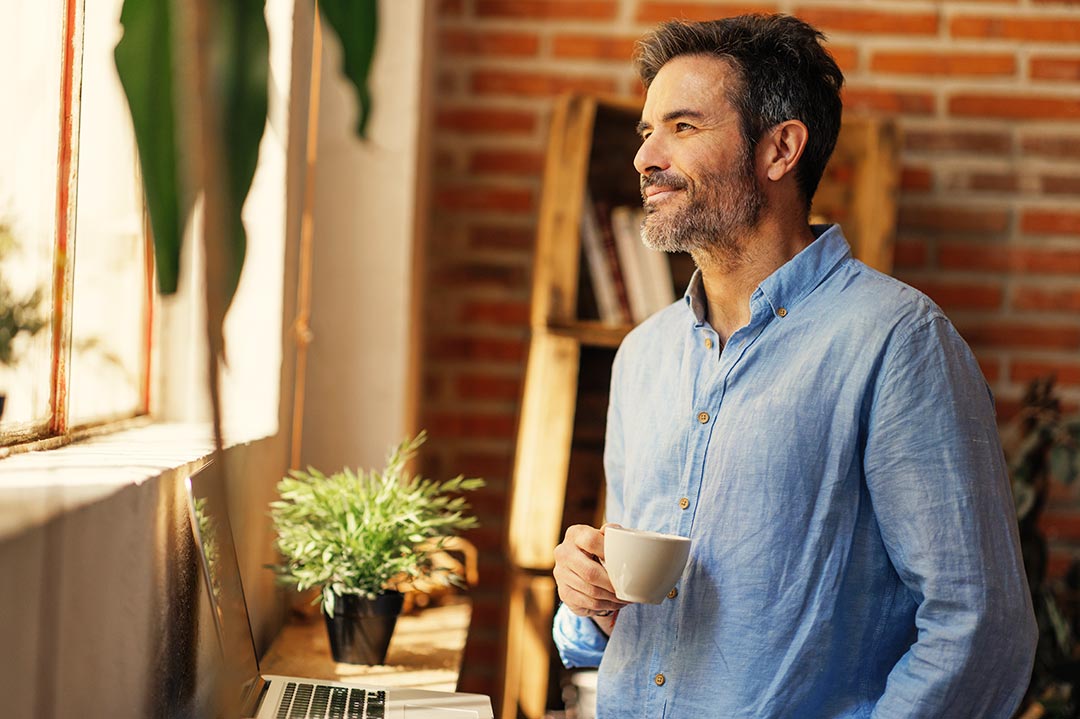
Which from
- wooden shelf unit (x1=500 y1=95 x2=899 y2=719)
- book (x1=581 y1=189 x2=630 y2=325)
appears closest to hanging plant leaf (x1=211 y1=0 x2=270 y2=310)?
wooden shelf unit (x1=500 y1=95 x2=899 y2=719)

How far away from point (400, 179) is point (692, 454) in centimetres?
→ 104

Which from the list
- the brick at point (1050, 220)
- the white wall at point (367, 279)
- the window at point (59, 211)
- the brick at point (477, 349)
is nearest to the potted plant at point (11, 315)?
the window at point (59, 211)

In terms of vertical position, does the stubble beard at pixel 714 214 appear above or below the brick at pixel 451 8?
below

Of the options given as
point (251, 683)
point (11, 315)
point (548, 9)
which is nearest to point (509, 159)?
point (548, 9)

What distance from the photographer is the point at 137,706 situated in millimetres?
990

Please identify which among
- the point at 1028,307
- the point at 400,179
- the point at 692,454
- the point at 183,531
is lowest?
the point at 183,531

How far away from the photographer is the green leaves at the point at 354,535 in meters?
1.40

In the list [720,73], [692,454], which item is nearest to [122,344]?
[692,454]

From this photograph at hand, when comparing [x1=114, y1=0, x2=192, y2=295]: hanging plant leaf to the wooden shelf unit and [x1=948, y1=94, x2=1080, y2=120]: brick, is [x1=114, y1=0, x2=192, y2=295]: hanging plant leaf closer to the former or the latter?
the wooden shelf unit

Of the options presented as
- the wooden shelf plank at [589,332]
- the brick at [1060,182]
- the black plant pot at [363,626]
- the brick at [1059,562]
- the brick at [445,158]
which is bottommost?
the brick at [1059,562]

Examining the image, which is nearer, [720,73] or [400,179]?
[720,73]

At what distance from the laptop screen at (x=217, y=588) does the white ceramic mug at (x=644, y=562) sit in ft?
1.20

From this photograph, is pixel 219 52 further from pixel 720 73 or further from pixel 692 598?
pixel 720 73

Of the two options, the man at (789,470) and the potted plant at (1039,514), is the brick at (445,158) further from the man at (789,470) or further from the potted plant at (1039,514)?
the potted plant at (1039,514)
